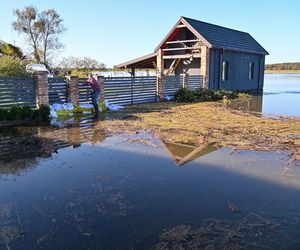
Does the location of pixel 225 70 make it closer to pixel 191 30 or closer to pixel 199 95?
pixel 191 30

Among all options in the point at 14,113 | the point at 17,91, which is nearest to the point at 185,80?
the point at 17,91

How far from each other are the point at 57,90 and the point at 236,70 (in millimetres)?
15540

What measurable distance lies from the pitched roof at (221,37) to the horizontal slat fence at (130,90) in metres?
5.57

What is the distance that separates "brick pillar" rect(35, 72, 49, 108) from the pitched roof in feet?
38.8

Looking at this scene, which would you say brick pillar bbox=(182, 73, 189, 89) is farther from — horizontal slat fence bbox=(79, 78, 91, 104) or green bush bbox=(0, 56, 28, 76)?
green bush bbox=(0, 56, 28, 76)

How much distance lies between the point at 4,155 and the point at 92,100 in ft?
23.5

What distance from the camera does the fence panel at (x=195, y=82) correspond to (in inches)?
801

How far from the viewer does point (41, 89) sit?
12.0 meters

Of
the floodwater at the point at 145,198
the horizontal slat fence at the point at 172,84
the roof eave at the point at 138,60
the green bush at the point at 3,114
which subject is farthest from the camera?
the roof eave at the point at 138,60

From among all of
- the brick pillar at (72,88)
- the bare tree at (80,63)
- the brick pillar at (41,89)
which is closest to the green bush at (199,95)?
the brick pillar at (72,88)

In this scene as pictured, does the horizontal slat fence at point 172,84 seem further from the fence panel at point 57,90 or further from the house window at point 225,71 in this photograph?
the fence panel at point 57,90

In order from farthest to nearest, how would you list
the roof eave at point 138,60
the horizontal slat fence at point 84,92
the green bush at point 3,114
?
the roof eave at point 138,60, the horizontal slat fence at point 84,92, the green bush at point 3,114

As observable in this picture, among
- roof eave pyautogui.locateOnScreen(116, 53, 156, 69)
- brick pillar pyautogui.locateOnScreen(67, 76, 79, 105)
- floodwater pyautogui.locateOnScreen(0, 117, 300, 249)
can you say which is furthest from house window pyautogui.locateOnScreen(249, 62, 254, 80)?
floodwater pyautogui.locateOnScreen(0, 117, 300, 249)

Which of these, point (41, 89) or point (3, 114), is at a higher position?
point (41, 89)
